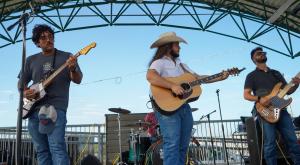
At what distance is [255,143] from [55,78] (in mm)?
3921

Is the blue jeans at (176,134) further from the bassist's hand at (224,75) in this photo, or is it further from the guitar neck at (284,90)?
the guitar neck at (284,90)

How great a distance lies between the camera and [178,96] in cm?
409

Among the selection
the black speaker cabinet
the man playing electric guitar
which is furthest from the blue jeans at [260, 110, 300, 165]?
the man playing electric guitar

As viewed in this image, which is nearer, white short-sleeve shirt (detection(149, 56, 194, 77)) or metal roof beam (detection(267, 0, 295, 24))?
white short-sleeve shirt (detection(149, 56, 194, 77))

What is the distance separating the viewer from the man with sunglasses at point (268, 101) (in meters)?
5.47

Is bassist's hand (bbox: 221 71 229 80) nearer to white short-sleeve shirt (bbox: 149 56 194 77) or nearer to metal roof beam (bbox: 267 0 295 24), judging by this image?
white short-sleeve shirt (bbox: 149 56 194 77)

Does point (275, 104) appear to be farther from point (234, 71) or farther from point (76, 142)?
point (76, 142)

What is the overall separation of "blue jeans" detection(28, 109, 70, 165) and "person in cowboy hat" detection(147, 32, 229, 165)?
3.61 ft

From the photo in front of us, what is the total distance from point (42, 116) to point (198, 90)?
187 centimetres

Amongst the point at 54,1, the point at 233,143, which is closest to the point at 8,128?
the point at 54,1

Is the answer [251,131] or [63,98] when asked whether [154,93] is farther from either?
[251,131]

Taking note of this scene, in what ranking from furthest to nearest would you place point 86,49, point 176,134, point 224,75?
point 224,75, point 86,49, point 176,134

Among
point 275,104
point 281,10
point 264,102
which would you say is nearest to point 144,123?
point 264,102

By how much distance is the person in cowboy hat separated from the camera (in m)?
3.91
